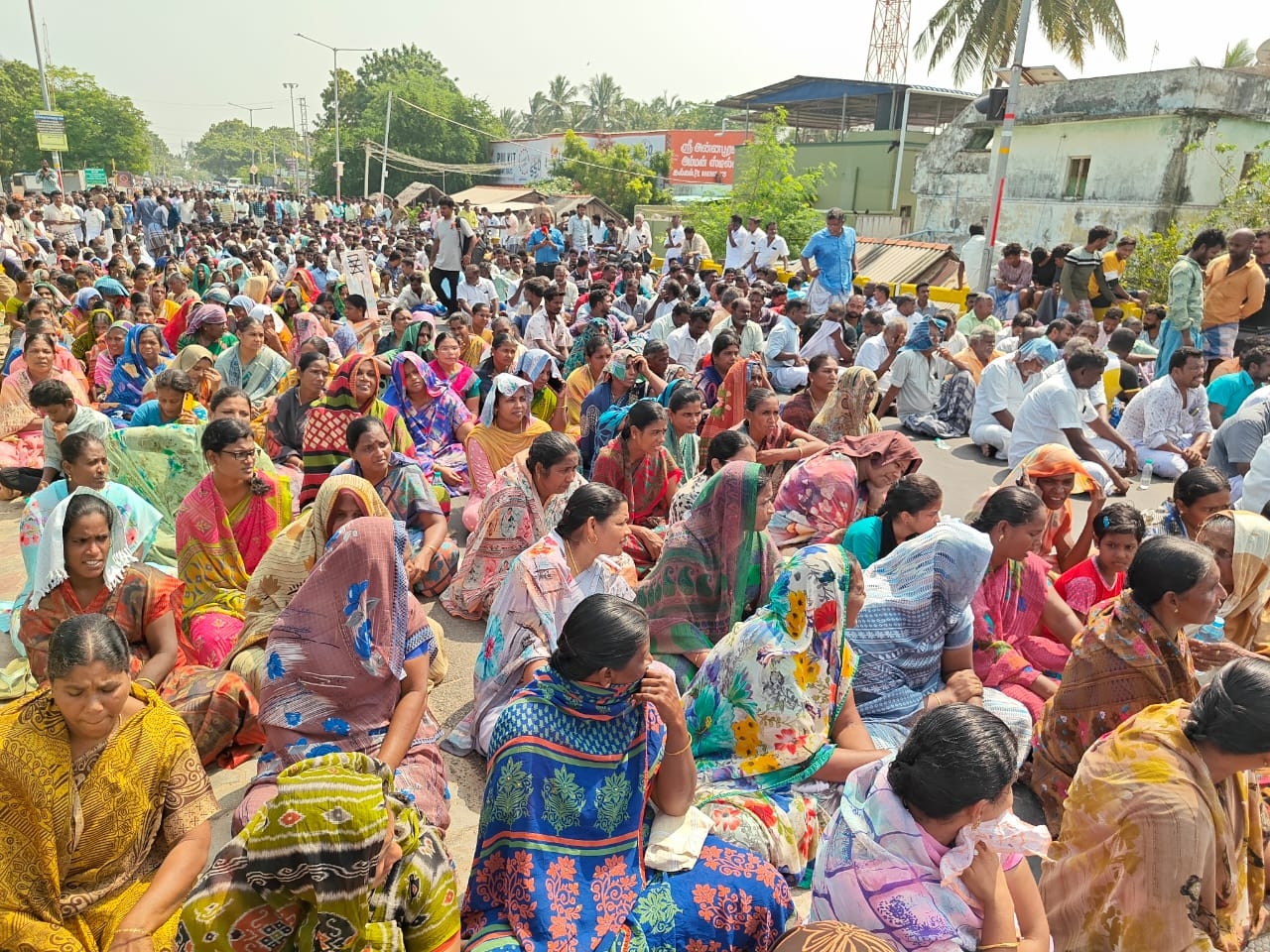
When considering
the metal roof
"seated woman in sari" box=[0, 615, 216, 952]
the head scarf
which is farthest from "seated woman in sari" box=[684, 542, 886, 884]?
the metal roof

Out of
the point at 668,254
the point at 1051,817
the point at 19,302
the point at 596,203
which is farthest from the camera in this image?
the point at 596,203

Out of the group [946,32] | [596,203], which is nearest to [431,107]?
[596,203]

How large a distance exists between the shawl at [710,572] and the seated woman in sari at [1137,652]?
1.21m

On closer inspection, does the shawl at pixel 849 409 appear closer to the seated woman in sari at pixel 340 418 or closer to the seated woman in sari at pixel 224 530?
the seated woman in sari at pixel 340 418

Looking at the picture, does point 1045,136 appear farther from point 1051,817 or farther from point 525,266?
point 1051,817

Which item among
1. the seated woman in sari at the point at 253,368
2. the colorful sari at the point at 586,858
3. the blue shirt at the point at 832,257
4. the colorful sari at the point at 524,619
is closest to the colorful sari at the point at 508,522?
the colorful sari at the point at 524,619

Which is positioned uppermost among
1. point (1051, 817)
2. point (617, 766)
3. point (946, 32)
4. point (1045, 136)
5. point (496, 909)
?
point (946, 32)

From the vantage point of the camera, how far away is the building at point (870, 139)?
26156mm

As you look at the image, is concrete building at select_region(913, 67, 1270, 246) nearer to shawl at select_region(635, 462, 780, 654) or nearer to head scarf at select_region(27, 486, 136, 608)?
shawl at select_region(635, 462, 780, 654)

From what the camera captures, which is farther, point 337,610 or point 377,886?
point 337,610

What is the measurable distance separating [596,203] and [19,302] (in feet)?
78.8

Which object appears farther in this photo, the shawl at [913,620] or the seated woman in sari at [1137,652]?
the shawl at [913,620]

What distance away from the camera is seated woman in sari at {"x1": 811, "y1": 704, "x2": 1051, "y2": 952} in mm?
2037

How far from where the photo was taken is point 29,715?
7.68 feet
